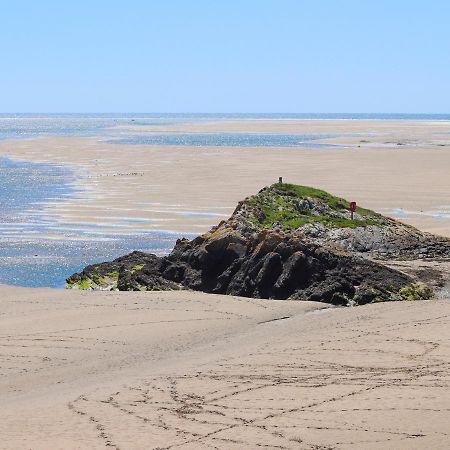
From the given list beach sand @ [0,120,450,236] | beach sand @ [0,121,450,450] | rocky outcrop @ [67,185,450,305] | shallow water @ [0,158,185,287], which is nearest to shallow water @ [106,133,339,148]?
beach sand @ [0,120,450,236]

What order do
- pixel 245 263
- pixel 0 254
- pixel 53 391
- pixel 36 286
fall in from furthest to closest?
pixel 0 254, pixel 36 286, pixel 245 263, pixel 53 391

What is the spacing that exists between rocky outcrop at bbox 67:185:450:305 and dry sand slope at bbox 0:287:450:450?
3.44 feet

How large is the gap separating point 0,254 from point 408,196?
22432 millimetres

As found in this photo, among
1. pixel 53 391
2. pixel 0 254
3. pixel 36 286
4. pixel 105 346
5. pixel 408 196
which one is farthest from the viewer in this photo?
pixel 408 196

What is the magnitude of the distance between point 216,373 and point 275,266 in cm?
723

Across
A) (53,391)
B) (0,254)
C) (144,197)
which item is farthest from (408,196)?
(53,391)

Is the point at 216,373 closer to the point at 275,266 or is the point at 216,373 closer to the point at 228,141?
the point at 275,266

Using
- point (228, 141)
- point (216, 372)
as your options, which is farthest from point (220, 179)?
point (228, 141)

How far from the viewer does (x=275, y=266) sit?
21.8 m

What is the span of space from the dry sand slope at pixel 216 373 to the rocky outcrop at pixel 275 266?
1.05 meters

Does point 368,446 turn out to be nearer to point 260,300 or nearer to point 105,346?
point 105,346

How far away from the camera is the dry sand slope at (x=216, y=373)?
38.2ft

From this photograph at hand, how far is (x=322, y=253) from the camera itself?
21.9m

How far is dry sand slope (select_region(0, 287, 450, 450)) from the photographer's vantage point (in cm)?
1166
